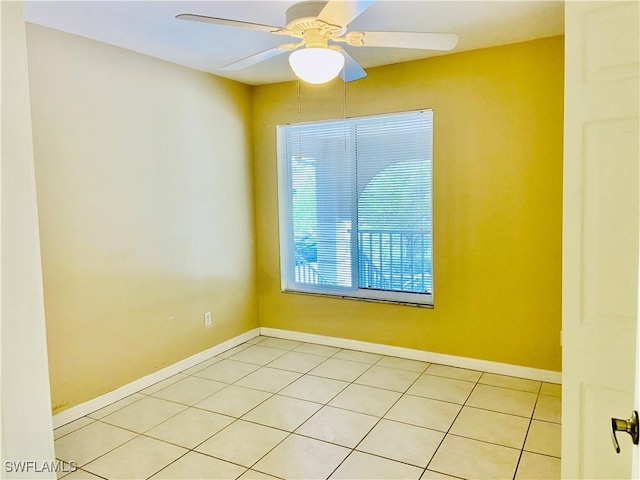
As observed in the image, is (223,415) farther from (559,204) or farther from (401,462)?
(559,204)

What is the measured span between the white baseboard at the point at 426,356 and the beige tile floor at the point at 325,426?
2.8 inches

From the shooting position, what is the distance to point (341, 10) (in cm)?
183

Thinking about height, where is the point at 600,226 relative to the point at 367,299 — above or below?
above

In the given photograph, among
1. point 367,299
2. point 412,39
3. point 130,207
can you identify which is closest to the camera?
point 412,39

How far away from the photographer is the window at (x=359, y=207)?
12.0ft

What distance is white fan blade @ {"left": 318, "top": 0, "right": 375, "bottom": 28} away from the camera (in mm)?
1756

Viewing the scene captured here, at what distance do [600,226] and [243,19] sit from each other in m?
2.14

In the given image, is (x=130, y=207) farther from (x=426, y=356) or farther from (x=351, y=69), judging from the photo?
(x=426, y=356)

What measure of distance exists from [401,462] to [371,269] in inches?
72.4

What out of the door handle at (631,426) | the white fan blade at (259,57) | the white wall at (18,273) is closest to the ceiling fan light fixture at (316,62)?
the white fan blade at (259,57)

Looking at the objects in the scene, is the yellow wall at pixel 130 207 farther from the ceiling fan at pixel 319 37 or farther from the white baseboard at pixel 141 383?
the ceiling fan at pixel 319 37

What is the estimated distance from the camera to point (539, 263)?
319 centimetres

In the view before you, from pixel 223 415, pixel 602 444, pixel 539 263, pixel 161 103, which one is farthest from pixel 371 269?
pixel 602 444

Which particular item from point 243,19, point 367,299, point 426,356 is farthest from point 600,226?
point 367,299
